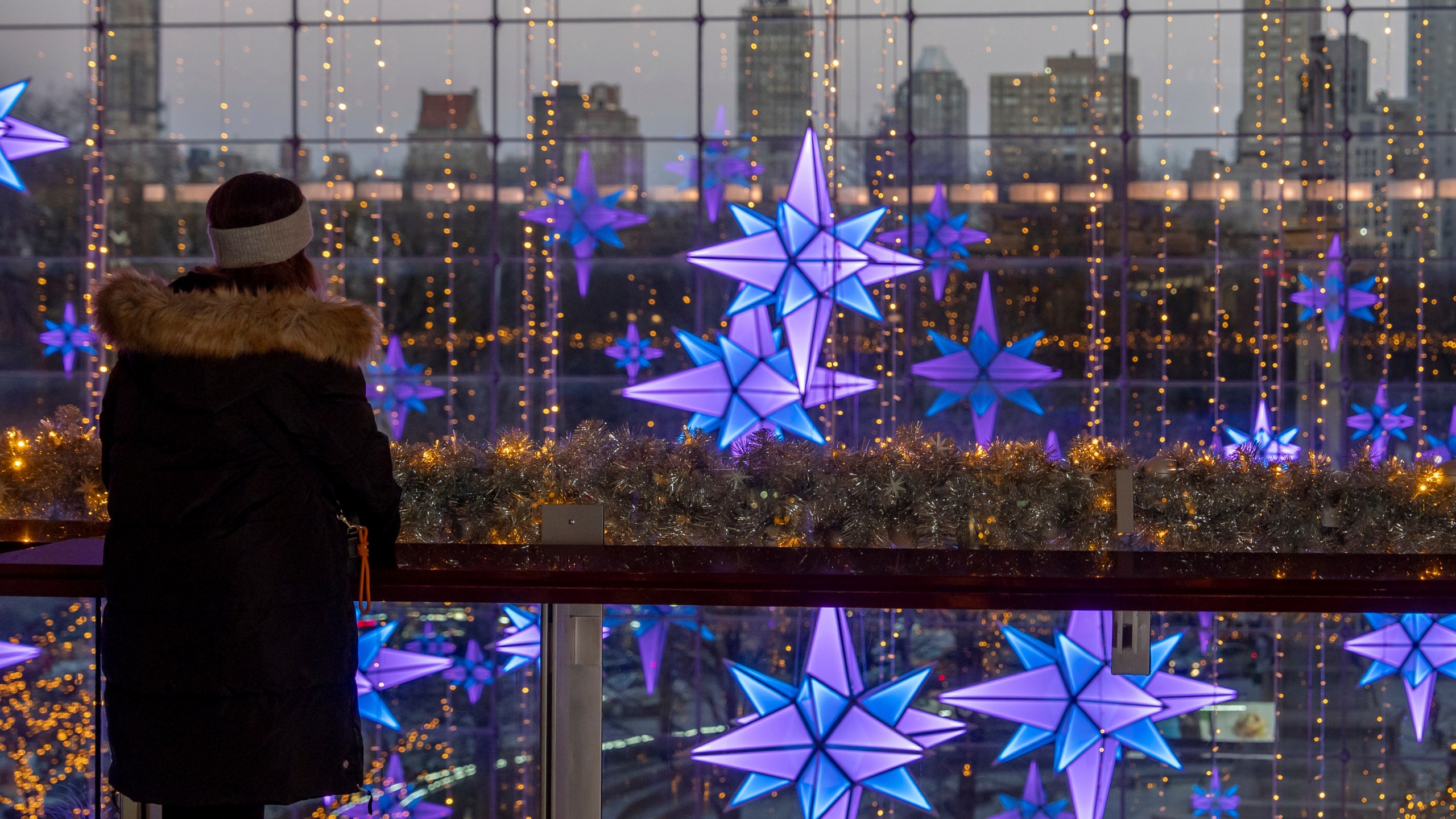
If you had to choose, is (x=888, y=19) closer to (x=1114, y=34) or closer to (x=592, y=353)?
(x=1114, y=34)

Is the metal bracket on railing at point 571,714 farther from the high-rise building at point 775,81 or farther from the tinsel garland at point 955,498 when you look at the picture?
the high-rise building at point 775,81

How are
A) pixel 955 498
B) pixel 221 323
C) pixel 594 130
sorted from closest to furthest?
pixel 221 323
pixel 955 498
pixel 594 130

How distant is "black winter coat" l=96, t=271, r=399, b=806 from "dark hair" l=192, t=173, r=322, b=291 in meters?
0.04

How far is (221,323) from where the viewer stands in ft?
5.32

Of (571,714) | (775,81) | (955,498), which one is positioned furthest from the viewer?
(775,81)

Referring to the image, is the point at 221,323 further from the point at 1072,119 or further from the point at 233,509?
the point at 1072,119

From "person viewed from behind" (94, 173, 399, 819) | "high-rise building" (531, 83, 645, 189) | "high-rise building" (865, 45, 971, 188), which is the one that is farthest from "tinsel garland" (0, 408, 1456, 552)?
"high-rise building" (531, 83, 645, 189)

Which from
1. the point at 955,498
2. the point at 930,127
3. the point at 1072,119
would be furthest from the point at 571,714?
the point at 1072,119

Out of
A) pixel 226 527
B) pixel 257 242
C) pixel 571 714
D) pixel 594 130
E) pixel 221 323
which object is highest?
pixel 594 130

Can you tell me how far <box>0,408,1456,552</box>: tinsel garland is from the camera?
3381 millimetres

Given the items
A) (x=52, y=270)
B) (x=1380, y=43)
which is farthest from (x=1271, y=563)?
(x=52, y=270)

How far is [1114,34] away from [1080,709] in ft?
18.9

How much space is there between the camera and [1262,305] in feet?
23.1

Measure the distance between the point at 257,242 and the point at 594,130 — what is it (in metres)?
5.69
